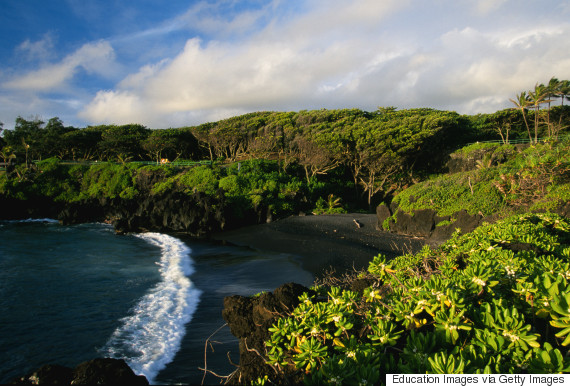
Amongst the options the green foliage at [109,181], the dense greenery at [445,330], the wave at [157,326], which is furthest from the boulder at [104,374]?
the green foliage at [109,181]

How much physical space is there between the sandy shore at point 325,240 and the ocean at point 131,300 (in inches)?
55.0

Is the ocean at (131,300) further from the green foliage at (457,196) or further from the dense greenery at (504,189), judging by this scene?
the dense greenery at (504,189)

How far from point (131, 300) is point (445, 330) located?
1127 centimetres

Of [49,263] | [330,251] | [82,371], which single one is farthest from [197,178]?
[82,371]

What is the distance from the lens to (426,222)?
18.6 m

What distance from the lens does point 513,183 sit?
1658 cm

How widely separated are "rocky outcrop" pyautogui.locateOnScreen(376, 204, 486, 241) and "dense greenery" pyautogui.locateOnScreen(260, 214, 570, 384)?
43.4ft

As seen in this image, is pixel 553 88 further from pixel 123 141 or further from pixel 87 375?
pixel 123 141

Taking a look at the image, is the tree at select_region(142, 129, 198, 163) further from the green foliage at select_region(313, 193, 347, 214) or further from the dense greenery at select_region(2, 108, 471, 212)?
the green foliage at select_region(313, 193, 347, 214)

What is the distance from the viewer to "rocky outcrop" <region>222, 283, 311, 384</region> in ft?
12.4

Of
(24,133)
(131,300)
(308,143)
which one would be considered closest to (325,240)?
(131,300)

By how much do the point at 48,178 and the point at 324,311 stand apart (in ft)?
137

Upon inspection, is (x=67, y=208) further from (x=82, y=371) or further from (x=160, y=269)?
(x=82, y=371)

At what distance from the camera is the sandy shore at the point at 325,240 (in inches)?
606
